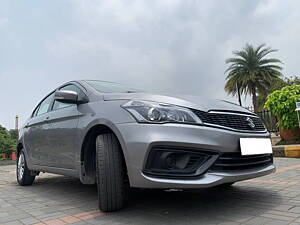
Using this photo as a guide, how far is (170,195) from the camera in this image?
340 centimetres

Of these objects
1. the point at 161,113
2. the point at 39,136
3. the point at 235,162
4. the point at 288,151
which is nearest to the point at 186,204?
the point at 235,162

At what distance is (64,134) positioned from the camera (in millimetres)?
3430

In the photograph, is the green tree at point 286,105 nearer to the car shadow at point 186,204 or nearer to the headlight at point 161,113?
the car shadow at point 186,204

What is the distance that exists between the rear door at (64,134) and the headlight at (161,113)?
968mm

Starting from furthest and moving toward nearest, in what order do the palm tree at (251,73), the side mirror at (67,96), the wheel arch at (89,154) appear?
the palm tree at (251,73), the side mirror at (67,96), the wheel arch at (89,154)

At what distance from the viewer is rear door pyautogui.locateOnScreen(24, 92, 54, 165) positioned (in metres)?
4.05

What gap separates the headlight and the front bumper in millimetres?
59

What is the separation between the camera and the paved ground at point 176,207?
2428 mm

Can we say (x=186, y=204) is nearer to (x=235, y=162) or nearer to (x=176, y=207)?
(x=176, y=207)

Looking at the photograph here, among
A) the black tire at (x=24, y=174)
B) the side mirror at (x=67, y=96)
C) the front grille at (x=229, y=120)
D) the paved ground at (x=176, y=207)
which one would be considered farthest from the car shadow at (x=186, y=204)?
the side mirror at (x=67, y=96)

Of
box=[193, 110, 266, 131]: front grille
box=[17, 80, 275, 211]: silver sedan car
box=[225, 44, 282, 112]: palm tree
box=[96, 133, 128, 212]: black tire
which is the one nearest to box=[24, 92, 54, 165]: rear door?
box=[17, 80, 275, 211]: silver sedan car

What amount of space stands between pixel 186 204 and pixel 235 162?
0.78 meters

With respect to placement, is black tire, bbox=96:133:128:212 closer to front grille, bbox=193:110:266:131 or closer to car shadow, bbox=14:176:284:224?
car shadow, bbox=14:176:284:224

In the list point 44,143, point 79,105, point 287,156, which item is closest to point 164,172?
point 79,105
